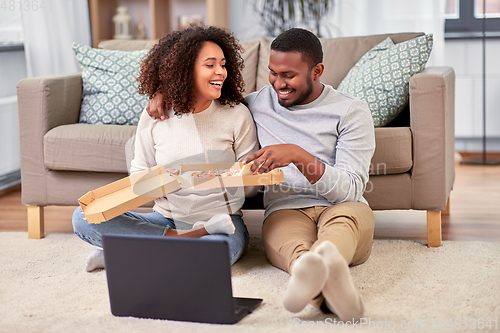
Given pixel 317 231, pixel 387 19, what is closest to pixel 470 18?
pixel 387 19

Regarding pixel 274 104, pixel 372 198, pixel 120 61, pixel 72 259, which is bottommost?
pixel 72 259

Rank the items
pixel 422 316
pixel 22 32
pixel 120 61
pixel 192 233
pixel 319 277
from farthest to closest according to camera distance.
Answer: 1. pixel 22 32
2. pixel 120 61
3. pixel 192 233
4. pixel 422 316
5. pixel 319 277

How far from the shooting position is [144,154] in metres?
1.65

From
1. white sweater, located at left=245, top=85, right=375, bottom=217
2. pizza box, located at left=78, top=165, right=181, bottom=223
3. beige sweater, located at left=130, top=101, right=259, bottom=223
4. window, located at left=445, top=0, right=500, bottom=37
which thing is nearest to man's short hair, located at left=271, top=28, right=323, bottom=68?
white sweater, located at left=245, top=85, right=375, bottom=217

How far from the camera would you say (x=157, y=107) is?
161 cm

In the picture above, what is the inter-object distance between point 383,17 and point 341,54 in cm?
145

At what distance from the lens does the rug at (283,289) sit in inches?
47.4

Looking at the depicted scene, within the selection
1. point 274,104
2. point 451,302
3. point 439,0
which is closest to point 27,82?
point 274,104

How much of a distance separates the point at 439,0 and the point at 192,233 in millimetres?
2584

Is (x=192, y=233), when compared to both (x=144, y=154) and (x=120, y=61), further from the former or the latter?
(x=120, y=61)

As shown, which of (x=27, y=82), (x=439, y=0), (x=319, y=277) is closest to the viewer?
(x=319, y=277)

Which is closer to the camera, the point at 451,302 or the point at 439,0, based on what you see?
the point at 451,302

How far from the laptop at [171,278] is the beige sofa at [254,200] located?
76cm

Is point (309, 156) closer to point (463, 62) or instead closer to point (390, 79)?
point (390, 79)
